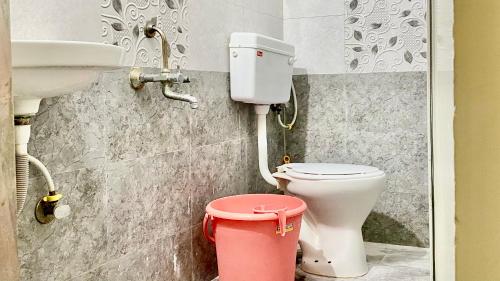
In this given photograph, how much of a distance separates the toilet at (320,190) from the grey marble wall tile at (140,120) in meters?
0.41

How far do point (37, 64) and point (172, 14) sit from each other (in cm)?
94

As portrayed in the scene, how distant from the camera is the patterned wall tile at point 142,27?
159 centimetres

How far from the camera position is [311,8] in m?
2.74

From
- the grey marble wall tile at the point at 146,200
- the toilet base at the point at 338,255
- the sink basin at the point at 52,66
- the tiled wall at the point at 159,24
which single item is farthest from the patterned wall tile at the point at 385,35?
the sink basin at the point at 52,66

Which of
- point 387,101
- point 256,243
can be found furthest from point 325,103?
point 256,243

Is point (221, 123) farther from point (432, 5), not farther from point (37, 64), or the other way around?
point (432, 5)

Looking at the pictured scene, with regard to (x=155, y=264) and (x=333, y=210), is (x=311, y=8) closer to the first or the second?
(x=333, y=210)

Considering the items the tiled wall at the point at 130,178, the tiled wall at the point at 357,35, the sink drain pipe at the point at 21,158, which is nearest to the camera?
the sink drain pipe at the point at 21,158

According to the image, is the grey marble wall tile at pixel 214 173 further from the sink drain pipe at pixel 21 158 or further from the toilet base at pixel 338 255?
the sink drain pipe at pixel 21 158

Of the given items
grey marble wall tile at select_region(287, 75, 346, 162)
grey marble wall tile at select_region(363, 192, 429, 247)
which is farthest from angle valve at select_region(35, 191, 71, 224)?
grey marble wall tile at select_region(363, 192, 429, 247)

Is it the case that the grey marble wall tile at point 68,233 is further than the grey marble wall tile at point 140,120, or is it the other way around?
the grey marble wall tile at point 140,120

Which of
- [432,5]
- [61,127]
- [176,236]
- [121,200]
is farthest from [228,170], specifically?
[432,5]

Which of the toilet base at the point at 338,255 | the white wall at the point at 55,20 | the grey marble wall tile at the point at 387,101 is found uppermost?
the white wall at the point at 55,20

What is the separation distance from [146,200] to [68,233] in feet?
1.15
